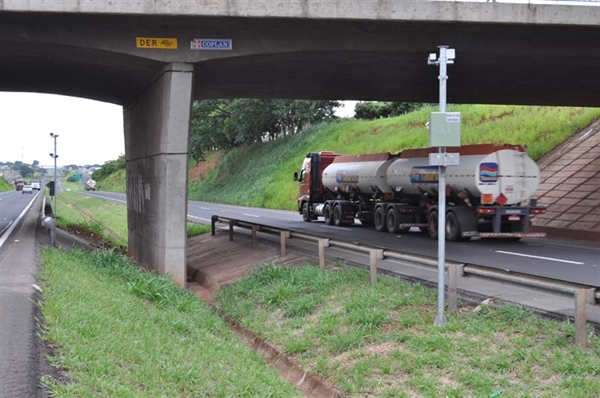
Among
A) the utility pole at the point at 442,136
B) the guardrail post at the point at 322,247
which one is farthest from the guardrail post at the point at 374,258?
the utility pole at the point at 442,136

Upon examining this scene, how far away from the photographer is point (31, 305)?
440 inches

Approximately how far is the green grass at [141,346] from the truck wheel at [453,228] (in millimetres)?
9981

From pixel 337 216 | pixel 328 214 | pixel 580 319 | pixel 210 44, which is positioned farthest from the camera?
pixel 328 214

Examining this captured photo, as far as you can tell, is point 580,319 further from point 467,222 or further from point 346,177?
point 346,177

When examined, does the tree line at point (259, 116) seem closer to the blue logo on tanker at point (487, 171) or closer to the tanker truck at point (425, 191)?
the tanker truck at point (425, 191)

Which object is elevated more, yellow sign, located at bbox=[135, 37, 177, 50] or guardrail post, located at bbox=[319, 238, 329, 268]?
yellow sign, located at bbox=[135, 37, 177, 50]

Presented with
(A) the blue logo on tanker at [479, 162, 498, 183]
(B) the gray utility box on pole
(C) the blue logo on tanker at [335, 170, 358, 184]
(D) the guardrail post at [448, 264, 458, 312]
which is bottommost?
(D) the guardrail post at [448, 264, 458, 312]

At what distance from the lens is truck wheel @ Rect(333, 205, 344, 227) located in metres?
31.5

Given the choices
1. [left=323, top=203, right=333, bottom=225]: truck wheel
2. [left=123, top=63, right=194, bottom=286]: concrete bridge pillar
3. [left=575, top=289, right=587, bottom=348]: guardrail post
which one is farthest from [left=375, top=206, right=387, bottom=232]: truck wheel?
[left=575, top=289, right=587, bottom=348]: guardrail post

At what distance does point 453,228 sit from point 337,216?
31.3 ft

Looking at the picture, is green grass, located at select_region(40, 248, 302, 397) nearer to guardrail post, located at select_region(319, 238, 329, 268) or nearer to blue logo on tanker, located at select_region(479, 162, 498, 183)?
guardrail post, located at select_region(319, 238, 329, 268)

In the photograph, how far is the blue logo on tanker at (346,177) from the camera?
A: 1185 inches

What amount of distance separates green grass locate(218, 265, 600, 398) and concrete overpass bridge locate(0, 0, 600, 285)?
5.67 meters

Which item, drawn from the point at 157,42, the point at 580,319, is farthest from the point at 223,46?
the point at 580,319
